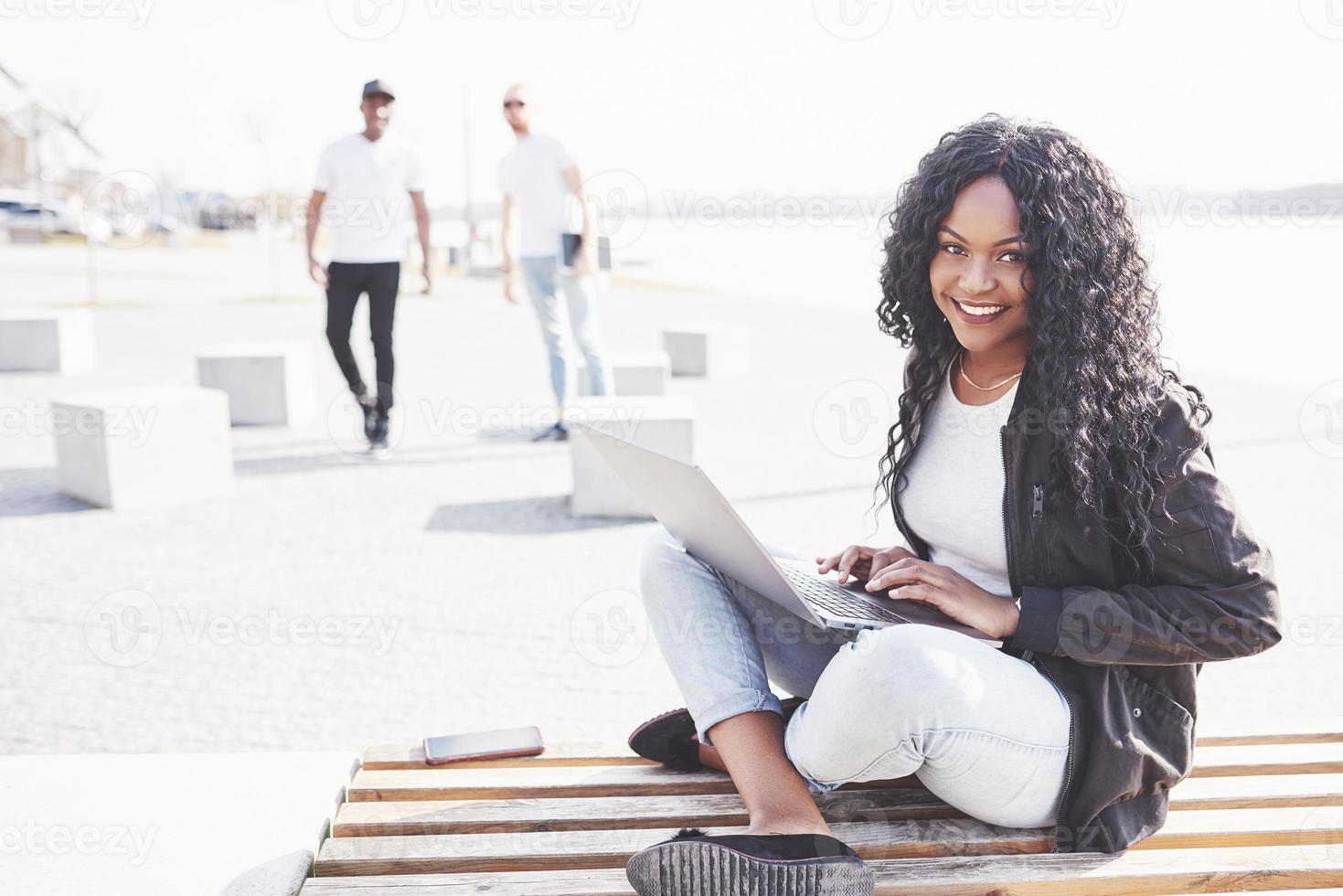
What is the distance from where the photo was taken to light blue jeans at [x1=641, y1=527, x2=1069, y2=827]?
1796 millimetres

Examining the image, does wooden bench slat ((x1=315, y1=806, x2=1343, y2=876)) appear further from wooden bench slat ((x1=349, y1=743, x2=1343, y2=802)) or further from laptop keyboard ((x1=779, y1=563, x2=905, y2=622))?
laptop keyboard ((x1=779, y1=563, x2=905, y2=622))

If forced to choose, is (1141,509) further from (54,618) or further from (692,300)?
(692,300)

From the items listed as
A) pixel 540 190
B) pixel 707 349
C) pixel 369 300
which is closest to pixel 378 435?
pixel 369 300

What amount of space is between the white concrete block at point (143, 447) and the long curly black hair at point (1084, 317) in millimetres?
4722

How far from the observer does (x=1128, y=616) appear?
181 centimetres

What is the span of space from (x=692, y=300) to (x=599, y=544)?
1511 centimetres

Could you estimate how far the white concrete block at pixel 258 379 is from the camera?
26.0 ft

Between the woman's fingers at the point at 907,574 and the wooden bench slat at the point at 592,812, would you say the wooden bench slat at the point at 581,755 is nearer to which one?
the wooden bench slat at the point at 592,812

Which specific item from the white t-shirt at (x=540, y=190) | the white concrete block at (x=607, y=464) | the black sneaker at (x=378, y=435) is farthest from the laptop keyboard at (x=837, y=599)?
the black sneaker at (x=378, y=435)

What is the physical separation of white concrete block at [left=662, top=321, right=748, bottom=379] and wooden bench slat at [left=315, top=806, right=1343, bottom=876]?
8.45 meters
